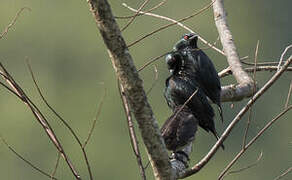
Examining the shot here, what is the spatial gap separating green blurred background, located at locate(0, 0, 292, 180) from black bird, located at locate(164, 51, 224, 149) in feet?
106

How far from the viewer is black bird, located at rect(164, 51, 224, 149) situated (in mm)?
7645

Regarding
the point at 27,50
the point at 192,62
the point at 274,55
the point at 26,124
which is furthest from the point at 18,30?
the point at 192,62

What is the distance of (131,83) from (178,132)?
8.72 feet

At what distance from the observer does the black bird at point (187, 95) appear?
764 cm

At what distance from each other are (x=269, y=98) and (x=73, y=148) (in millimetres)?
12942

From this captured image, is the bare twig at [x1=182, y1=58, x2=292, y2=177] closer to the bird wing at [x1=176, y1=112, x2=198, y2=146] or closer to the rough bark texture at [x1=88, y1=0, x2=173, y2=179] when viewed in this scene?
the rough bark texture at [x1=88, y1=0, x2=173, y2=179]

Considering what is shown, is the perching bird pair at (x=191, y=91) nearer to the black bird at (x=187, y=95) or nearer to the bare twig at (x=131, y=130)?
the black bird at (x=187, y=95)

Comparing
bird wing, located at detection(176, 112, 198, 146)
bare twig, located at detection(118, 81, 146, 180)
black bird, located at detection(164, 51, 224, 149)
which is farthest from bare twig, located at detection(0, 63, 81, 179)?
black bird, located at detection(164, 51, 224, 149)

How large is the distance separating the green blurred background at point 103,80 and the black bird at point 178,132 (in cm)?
3348

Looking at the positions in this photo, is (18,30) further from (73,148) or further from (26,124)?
(73,148)

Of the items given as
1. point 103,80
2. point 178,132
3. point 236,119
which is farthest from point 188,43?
point 103,80

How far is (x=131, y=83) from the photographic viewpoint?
13.3 ft

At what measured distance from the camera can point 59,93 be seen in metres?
61.6

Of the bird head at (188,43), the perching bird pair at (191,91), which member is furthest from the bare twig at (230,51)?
the bird head at (188,43)
